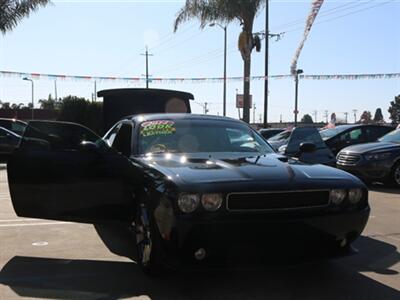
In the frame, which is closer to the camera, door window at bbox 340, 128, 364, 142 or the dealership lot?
the dealership lot

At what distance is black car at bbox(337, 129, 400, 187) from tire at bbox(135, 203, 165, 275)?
25.5 ft

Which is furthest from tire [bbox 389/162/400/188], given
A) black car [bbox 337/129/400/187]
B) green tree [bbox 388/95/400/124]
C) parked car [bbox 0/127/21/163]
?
green tree [bbox 388/95/400/124]

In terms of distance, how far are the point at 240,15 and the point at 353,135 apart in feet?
40.3

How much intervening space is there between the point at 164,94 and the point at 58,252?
7.13m

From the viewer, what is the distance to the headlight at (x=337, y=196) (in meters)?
4.67

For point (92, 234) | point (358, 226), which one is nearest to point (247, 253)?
point (358, 226)

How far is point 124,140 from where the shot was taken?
6.40 m

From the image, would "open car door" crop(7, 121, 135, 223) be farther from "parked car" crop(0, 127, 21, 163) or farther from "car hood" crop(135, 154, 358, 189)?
"parked car" crop(0, 127, 21, 163)

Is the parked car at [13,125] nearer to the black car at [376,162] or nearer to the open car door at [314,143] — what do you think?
the open car door at [314,143]

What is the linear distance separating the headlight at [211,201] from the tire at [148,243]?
55 centimetres

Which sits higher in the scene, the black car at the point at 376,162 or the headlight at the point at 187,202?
the headlight at the point at 187,202

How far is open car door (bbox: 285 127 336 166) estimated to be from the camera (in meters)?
9.69

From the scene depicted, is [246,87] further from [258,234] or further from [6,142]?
[258,234]

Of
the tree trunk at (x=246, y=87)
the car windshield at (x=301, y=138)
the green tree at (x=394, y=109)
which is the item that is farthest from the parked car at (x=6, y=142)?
the green tree at (x=394, y=109)
